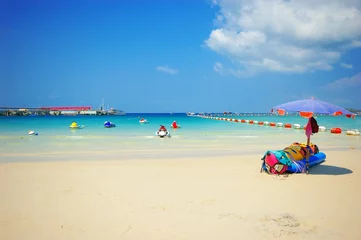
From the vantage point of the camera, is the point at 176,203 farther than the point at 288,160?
No

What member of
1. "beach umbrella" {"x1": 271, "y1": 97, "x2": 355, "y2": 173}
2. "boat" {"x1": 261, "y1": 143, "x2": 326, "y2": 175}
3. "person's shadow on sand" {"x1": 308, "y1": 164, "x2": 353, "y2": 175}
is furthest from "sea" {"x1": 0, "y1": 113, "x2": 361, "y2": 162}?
"beach umbrella" {"x1": 271, "y1": 97, "x2": 355, "y2": 173}

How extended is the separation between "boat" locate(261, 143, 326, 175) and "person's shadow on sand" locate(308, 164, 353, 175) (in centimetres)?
29

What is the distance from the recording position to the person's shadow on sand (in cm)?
964

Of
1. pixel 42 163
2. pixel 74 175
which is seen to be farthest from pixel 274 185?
pixel 42 163

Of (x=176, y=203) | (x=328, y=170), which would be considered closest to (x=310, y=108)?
(x=328, y=170)

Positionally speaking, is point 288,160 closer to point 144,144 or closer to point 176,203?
point 176,203

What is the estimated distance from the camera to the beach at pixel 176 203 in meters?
5.00

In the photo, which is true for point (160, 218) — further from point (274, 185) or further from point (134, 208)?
point (274, 185)

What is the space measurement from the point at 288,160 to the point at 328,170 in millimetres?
2096

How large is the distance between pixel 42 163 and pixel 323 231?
10.1m

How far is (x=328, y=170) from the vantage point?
10.2 m

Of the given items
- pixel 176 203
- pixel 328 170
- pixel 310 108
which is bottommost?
pixel 176 203

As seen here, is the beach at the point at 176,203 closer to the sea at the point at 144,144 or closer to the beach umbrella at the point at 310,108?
the beach umbrella at the point at 310,108

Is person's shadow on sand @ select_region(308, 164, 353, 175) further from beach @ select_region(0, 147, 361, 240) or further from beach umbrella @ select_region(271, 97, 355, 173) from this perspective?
beach umbrella @ select_region(271, 97, 355, 173)
